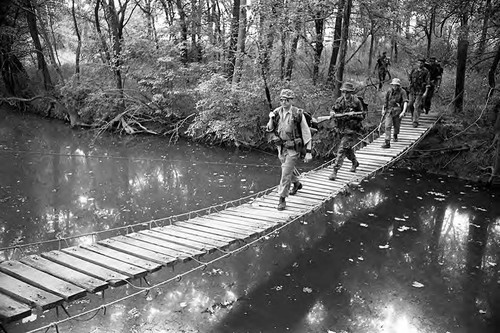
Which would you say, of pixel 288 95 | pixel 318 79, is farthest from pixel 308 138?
pixel 318 79

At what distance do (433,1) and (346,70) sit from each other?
6.82 m

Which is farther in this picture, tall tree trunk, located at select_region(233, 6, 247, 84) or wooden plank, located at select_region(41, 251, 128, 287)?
tall tree trunk, located at select_region(233, 6, 247, 84)

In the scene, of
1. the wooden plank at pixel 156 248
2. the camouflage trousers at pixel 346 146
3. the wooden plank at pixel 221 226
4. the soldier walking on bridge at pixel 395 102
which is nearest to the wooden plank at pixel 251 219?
the wooden plank at pixel 221 226

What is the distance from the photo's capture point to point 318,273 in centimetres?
618

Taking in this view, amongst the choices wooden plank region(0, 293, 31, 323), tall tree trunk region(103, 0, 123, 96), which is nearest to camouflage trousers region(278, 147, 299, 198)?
wooden plank region(0, 293, 31, 323)

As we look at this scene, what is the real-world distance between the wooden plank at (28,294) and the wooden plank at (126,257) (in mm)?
940

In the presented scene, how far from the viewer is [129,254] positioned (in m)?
4.74

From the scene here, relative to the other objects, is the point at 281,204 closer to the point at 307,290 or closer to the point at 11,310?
the point at 307,290

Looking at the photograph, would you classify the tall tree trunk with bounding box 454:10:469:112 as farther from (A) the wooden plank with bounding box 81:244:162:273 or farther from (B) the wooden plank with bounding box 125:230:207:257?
(A) the wooden plank with bounding box 81:244:162:273

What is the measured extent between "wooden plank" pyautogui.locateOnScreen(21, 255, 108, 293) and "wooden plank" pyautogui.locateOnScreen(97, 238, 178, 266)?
71 centimetres

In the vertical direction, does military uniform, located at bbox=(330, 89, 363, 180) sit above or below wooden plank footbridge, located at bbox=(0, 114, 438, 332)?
above

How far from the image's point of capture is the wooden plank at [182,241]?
194 inches

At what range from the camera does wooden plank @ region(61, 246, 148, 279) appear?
418cm

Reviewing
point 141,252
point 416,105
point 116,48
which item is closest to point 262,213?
point 141,252
